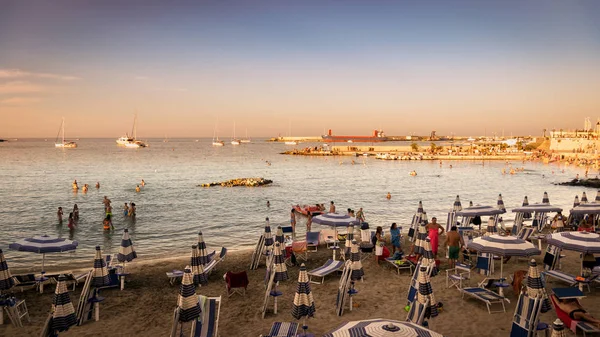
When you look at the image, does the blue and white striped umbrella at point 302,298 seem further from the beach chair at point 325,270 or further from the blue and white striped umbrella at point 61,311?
the blue and white striped umbrella at point 61,311

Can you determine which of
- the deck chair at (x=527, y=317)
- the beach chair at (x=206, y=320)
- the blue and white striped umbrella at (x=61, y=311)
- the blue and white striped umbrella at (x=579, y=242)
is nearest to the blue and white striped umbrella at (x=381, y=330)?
the deck chair at (x=527, y=317)

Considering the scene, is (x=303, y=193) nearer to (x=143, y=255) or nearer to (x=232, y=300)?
(x=143, y=255)

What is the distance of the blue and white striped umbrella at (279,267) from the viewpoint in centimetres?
1084

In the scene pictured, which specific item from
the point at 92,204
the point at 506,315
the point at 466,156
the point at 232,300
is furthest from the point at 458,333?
the point at 466,156

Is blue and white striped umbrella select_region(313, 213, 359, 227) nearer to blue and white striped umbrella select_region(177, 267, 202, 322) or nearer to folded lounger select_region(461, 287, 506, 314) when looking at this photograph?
folded lounger select_region(461, 287, 506, 314)

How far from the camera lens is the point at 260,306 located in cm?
1115

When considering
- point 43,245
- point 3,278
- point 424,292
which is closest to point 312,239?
point 424,292

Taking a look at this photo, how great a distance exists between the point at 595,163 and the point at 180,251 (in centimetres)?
8333

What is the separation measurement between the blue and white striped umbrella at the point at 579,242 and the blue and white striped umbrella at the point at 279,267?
7403 millimetres

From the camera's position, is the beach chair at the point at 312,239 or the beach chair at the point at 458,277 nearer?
the beach chair at the point at 458,277

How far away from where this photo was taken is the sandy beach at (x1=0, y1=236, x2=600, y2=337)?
9672 millimetres

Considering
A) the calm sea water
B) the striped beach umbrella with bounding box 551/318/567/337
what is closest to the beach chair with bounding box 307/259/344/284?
the striped beach umbrella with bounding box 551/318/567/337

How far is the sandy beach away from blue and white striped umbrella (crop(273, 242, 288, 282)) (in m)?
0.88

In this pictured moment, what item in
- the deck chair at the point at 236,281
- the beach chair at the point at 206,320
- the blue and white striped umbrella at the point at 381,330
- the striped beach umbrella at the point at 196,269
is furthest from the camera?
the deck chair at the point at 236,281
